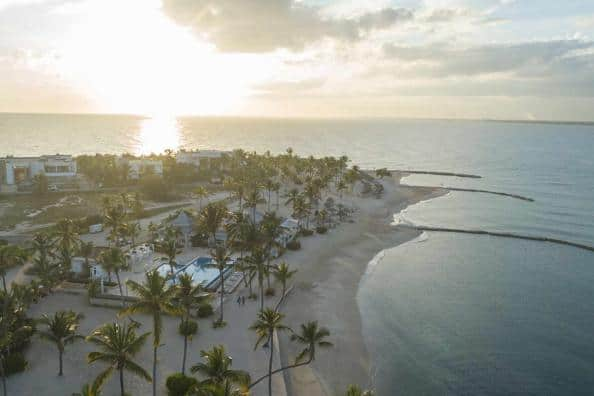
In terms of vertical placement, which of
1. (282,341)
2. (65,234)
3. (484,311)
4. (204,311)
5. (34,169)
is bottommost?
(484,311)

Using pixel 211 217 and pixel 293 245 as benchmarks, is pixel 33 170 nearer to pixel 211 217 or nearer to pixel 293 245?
pixel 293 245

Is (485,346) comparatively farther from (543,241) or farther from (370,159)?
(370,159)

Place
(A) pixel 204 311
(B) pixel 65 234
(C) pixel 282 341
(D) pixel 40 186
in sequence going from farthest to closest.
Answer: (D) pixel 40 186 < (B) pixel 65 234 < (A) pixel 204 311 < (C) pixel 282 341

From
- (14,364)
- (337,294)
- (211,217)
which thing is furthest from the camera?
(337,294)

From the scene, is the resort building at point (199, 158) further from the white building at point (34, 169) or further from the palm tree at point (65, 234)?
the palm tree at point (65, 234)

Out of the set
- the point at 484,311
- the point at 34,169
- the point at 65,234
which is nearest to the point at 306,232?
the point at 484,311

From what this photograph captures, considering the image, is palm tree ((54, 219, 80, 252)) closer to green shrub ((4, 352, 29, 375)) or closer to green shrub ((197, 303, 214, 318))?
green shrub ((4, 352, 29, 375))

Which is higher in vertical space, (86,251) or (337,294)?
(86,251)

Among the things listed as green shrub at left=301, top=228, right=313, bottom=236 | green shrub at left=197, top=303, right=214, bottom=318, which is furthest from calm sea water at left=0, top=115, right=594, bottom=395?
green shrub at left=197, top=303, right=214, bottom=318

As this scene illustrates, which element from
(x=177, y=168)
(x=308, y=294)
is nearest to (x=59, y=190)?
(x=177, y=168)
